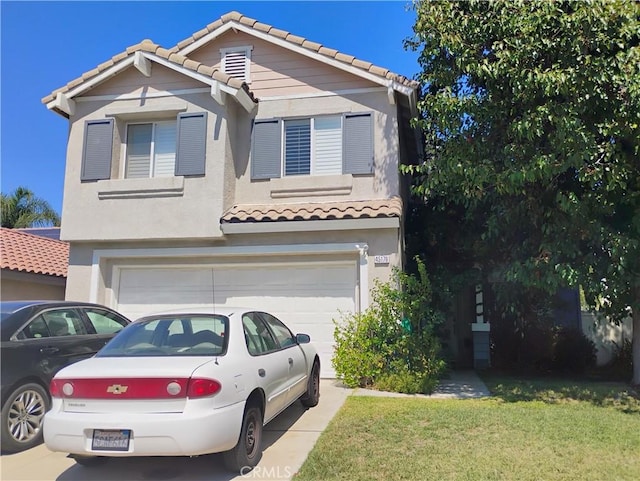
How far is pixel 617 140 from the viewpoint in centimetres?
811

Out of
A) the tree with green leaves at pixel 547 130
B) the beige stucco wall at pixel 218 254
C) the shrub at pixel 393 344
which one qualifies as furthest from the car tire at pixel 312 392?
the tree with green leaves at pixel 547 130

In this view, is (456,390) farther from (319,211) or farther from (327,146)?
(327,146)

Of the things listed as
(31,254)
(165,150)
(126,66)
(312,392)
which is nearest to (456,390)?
(312,392)

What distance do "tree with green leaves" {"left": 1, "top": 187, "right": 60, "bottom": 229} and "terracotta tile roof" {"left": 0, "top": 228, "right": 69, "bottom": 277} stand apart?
8.70 m

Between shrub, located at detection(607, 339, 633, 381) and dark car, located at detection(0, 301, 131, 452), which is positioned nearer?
dark car, located at detection(0, 301, 131, 452)

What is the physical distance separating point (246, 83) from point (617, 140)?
757cm

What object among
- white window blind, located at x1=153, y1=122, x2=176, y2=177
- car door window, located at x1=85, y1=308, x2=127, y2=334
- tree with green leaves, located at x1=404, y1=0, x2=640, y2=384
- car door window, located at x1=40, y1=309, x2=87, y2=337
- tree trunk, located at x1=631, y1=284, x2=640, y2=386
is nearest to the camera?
car door window, located at x1=40, y1=309, x2=87, y2=337

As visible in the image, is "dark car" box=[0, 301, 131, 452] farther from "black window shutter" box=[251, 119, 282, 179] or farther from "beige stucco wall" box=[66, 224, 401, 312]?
"black window shutter" box=[251, 119, 282, 179]

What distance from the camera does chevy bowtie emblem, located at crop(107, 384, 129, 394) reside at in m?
4.32

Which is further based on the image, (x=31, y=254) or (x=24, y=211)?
(x=24, y=211)

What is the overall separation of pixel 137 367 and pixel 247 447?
1.32m

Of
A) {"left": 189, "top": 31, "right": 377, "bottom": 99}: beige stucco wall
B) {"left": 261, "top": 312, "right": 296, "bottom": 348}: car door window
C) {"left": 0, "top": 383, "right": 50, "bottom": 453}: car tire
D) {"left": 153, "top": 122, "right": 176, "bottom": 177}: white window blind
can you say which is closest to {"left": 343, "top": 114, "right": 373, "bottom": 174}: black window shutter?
{"left": 189, "top": 31, "right": 377, "bottom": 99}: beige stucco wall

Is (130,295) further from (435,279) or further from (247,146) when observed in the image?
(435,279)

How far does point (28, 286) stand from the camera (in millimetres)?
13281
